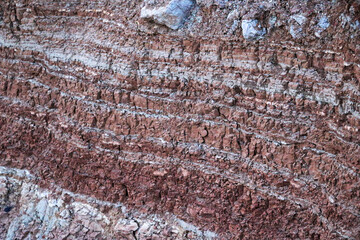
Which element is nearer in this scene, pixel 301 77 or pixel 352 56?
pixel 352 56

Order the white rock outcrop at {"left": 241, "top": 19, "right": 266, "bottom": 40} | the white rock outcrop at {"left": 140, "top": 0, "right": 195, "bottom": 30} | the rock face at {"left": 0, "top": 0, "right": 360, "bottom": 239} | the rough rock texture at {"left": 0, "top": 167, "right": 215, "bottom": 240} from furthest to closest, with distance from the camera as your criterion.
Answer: the rough rock texture at {"left": 0, "top": 167, "right": 215, "bottom": 240} → the white rock outcrop at {"left": 140, "top": 0, "right": 195, "bottom": 30} → the white rock outcrop at {"left": 241, "top": 19, "right": 266, "bottom": 40} → the rock face at {"left": 0, "top": 0, "right": 360, "bottom": 239}

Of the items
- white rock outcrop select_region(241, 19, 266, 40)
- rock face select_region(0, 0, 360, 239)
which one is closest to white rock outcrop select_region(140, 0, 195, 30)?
rock face select_region(0, 0, 360, 239)

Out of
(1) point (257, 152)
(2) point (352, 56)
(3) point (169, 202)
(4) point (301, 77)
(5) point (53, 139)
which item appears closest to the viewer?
(2) point (352, 56)

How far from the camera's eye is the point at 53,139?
18.0ft

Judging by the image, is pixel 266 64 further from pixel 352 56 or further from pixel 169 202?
pixel 169 202

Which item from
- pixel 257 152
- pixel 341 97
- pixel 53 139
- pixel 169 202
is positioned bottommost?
pixel 169 202

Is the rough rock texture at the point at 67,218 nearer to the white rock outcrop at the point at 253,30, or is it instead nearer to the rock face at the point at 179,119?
the rock face at the point at 179,119

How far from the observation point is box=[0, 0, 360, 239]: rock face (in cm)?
409

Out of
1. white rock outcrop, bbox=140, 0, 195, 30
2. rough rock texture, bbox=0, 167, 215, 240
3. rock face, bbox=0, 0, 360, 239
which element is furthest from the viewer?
rough rock texture, bbox=0, 167, 215, 240

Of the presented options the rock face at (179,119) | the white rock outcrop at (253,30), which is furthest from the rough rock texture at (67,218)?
the white rock outcrop at (253,30)

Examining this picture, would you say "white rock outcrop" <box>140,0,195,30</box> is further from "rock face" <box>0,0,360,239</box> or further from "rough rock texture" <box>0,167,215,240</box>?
"rough rock texture" <box>0,167,215,240</box>

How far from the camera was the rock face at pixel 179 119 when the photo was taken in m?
4.09

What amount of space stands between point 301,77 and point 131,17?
2.37 meters

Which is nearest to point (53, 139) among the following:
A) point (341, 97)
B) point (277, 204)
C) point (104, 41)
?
point (104, 41)
